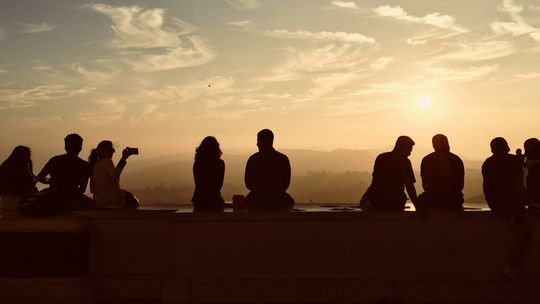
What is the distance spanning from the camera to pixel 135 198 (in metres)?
10.4

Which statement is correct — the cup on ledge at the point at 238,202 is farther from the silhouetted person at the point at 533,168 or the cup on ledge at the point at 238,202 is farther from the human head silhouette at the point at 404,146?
the silhouetted person at the point at 533,168

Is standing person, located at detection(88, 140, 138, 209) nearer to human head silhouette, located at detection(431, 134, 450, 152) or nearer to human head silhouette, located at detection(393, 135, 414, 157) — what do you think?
human head silhouette, located at detection(393, 135, 414, 157)

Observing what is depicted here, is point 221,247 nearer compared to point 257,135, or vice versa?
point 221,247

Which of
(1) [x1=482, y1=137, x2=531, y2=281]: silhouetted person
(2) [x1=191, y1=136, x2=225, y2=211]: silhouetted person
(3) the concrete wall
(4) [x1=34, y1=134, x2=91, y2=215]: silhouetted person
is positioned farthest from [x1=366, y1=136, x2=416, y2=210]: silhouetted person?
(4) [x1=34, y1=134, x2=91, y2=215]: silhouetted person

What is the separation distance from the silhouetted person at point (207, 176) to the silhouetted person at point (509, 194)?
3844mm

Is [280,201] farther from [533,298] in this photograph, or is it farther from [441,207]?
[533,298]

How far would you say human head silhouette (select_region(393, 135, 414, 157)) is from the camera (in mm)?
9211

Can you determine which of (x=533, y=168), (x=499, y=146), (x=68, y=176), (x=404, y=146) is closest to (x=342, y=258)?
(x=404, y=146)

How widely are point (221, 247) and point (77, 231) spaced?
77.4 inches

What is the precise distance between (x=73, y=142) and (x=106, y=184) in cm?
77

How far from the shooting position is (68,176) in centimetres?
930

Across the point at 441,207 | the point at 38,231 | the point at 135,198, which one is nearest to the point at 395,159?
the point at 441,207

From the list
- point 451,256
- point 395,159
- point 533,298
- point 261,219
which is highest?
point 395,159

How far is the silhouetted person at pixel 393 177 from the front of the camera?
912cm
